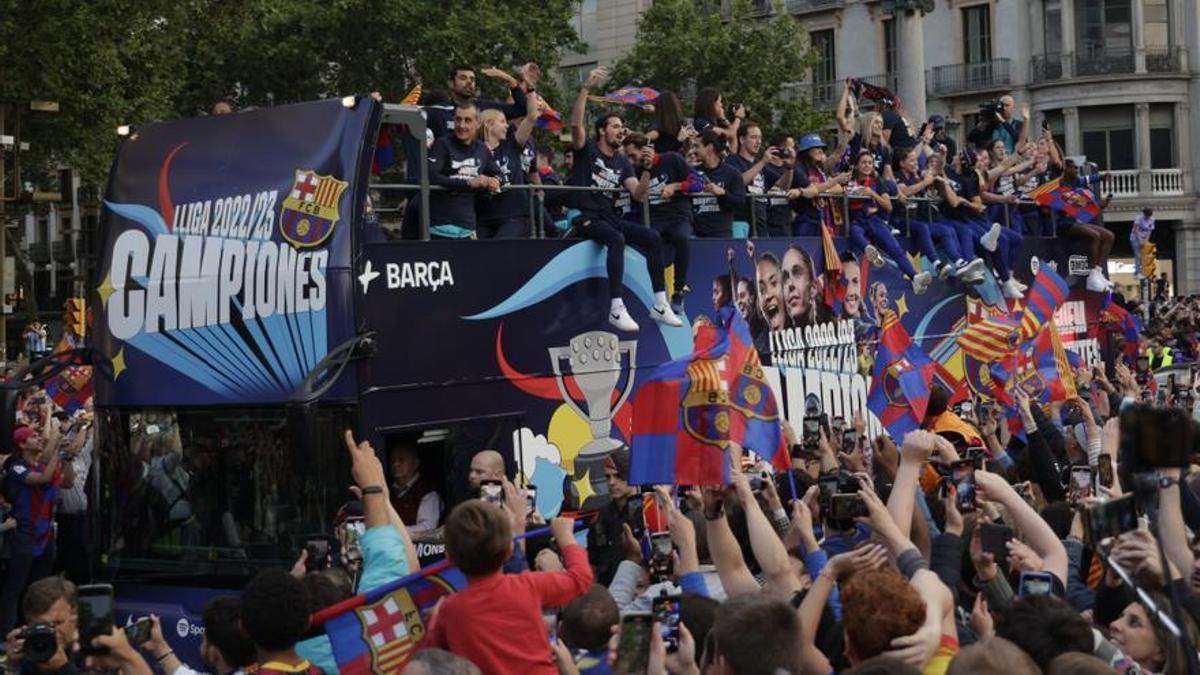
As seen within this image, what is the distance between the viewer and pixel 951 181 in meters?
19.0

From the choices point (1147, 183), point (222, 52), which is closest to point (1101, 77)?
point (1147, 183)

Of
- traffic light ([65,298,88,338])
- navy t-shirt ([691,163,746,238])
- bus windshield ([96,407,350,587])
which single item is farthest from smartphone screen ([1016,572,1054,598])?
traffic light ([65,298,88,338])

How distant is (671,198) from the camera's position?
13.7 m

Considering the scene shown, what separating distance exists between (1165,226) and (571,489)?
46465 millimetres

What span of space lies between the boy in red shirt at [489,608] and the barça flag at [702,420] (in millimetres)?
2996

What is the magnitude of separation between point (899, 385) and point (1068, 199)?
8.50 metres

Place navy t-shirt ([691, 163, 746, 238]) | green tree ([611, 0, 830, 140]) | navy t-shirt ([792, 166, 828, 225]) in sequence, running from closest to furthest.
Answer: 1. navy t-shirt ([691, 163, 746, 238])
2. navy t-shirt ([792, 166, 828, 225])
3. green tree ([611, 0, 830, 140])

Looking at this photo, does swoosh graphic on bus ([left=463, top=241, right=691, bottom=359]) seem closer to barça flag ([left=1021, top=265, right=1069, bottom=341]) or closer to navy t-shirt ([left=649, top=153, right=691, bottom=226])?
navy t-shirt ([left=649, top=153, right=691, bottom=226])

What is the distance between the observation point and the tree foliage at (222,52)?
87.9ft

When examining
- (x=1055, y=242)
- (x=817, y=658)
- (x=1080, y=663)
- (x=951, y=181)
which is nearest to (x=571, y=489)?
(x=817, y=658)

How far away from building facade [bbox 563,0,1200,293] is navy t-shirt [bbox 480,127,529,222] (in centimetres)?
4056

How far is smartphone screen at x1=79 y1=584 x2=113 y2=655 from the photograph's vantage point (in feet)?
18.8

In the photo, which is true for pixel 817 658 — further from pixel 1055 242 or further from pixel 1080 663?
pixel 1055 242

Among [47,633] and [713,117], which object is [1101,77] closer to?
[713,117]
